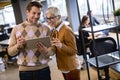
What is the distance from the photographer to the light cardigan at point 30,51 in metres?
2.23

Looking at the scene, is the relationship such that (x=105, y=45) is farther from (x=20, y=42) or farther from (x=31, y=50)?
(x=20, y=42)

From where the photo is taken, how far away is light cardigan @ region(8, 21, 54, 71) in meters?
2.23

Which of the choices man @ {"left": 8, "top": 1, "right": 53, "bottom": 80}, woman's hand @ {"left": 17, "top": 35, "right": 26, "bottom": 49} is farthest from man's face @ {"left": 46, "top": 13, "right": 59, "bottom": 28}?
woman's hand @ {"left": 17, "top": 35, "right": 26, "bottom": 49}

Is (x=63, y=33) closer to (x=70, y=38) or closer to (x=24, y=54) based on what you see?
(x=70, y=38)

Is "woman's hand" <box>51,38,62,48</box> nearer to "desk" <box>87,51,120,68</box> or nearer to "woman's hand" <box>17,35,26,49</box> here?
"woman's hand" <box>17,35,26,49</box>

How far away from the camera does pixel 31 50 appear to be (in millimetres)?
2230

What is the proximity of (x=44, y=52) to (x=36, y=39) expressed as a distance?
15cm

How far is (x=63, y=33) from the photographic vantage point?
2.47 metres

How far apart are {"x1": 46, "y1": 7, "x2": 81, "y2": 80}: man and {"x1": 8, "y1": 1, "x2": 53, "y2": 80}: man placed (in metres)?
0.16

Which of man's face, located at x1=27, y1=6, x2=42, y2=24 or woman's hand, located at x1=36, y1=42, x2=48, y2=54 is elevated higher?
man's face, located at x1=27, y1=6, x2=42, y2=24

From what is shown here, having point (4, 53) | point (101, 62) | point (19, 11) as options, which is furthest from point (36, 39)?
point (19, 11)

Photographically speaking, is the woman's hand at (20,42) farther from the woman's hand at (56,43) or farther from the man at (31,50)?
the woman's hand at (56,43)

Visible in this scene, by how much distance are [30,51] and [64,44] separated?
15.5 inches

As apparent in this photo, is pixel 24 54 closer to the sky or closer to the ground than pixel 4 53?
closer to the sky
